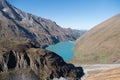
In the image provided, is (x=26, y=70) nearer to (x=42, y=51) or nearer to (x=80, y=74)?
(x=42, y=51)

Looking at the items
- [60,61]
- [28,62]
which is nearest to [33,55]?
[28,62]

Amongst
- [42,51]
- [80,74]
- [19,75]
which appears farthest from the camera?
[42,51]

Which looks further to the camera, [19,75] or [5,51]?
[5,51]

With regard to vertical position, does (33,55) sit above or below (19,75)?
above

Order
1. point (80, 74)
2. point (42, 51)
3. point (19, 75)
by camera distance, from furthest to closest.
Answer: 1. point (42, 51)
2. point (80, 74)
3. point (19, 75)

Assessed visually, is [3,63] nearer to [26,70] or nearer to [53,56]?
[26,70]

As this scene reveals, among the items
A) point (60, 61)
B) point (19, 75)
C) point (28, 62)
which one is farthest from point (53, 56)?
point (19, 75)
